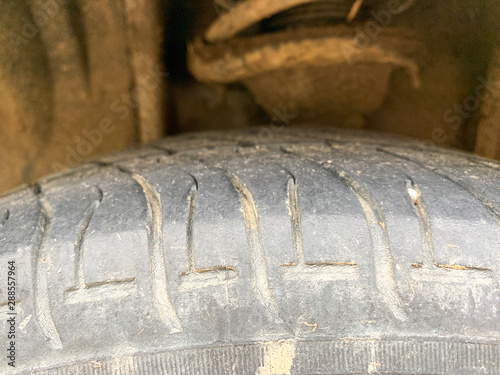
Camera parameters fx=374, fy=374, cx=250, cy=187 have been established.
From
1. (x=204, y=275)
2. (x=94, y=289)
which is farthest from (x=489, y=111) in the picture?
(x=94, y=289)

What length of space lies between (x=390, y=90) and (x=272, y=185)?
869mm

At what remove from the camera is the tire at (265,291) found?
1.79ft

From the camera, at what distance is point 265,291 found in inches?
21.9

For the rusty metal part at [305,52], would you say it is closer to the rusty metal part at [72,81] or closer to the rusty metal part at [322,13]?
the rusty metal part at [322,13]

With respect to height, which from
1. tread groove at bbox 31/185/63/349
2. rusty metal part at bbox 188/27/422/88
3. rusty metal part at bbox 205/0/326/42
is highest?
rusty metal part at bbox 205/0/326/42

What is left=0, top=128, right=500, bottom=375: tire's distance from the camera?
1.79 feet

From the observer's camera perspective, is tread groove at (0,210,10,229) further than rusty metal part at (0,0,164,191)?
No

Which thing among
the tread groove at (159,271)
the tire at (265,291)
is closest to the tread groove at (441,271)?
the tire at (265,291)

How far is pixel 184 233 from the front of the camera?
1.90 ft

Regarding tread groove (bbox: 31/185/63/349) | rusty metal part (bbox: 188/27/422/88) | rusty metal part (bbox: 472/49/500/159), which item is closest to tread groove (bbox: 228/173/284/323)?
tread groove (bbox: 31/185/63/349)

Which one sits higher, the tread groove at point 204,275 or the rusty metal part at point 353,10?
the rusty metal part at point 353,10

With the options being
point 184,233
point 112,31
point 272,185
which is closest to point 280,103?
point 112,31

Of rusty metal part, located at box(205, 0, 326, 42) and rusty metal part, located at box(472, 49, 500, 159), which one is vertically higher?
rusty metal part, located at box(205, 0, 326, 42)

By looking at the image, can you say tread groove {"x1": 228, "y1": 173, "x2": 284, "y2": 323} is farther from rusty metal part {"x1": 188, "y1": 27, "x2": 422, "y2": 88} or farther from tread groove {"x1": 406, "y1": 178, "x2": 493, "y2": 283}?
rusty metal part {"x1": 188, "y1": 27, "x2": 422, "y2": 88}
